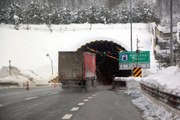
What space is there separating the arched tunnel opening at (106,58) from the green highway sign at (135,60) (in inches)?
629

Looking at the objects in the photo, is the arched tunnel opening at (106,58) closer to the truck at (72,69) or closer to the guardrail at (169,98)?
the truck at (72,69)

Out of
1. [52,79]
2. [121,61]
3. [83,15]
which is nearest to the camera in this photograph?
[121,61]

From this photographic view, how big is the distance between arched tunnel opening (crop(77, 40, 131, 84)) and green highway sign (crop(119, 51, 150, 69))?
52.4ft

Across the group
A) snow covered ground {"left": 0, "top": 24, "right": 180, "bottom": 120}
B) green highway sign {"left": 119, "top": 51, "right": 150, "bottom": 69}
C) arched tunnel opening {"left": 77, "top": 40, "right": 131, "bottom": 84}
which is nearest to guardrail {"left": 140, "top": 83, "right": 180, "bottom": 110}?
green highway sign {"left": 119, "top": 51, "right": 150, "bottom": 69}

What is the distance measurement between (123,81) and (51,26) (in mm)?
60081

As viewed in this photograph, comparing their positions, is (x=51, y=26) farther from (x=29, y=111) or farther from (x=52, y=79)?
(x=29, y=111)

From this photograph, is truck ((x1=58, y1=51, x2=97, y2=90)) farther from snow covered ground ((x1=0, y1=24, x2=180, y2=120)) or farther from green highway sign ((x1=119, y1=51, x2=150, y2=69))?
snow covered ground ((x1=0, y1=24, x2=180, y2=120))

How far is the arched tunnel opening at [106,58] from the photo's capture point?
239 feet

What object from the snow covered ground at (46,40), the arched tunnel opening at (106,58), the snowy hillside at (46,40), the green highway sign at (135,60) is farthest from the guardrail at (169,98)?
the snowy hillside at (46,40)

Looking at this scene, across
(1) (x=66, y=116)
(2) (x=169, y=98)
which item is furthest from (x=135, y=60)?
(2) (x=169, y=98)

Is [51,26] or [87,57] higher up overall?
[51,26]

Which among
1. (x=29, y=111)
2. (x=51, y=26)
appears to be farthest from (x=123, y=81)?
(x=51, y=26)

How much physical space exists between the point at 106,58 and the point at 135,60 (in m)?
27.1

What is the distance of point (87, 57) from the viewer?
1700 inches
